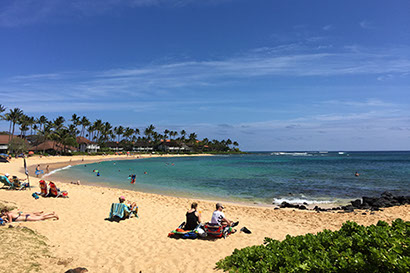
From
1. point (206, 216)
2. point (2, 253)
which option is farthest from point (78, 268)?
point (206, 216)

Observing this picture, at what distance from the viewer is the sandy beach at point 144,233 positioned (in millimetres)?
6477

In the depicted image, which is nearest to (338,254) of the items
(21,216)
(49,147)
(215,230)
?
(215,230)

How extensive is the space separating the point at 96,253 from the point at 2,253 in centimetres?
216

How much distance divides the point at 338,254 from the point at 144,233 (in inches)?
269

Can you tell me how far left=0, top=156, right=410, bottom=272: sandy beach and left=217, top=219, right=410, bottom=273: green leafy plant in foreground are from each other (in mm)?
1589

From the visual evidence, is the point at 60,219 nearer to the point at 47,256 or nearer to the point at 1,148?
the point at 47,256

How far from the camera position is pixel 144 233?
9.12 m

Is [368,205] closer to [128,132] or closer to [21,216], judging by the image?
[21,216]

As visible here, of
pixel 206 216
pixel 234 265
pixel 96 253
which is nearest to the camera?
pixel 234 265

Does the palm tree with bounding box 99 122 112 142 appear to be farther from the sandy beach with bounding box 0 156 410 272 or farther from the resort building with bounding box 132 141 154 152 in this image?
the sandy beach with bounding box 0 156 410 272

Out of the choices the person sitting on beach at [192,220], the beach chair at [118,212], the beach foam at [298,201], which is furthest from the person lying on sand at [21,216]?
the beach foam at [298,201]

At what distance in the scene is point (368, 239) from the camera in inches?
166

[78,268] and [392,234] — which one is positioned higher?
[392,234]

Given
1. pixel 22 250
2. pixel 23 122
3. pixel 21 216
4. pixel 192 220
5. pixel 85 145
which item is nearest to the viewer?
pixel 22 250
